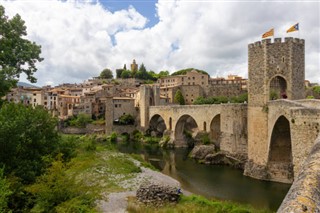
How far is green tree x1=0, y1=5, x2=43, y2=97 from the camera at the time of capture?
473 inches

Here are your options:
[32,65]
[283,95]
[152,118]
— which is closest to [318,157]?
[32,65]

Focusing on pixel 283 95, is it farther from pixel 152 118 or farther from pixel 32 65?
pixel 152 118

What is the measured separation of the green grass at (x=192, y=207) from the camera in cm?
1364

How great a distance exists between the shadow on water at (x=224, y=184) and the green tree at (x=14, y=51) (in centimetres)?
1379

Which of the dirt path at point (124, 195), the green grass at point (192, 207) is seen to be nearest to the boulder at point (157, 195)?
the green grass at point (192, 207)

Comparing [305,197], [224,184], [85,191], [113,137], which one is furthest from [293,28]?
[113,137]

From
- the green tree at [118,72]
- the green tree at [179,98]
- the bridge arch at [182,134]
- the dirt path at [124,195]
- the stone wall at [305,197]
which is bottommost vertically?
the dirt path at [124,195]

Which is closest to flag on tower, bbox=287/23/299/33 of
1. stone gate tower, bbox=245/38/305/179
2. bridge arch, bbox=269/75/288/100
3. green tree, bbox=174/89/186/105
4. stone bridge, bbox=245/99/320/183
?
stone gate tower, bbox=245/38/305/179

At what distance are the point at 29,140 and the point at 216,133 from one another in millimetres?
28315

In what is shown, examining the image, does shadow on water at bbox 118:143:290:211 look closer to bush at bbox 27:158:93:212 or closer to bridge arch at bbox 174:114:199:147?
bush at bbox 27:158:93:212

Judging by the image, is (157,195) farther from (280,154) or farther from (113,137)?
(113,137)

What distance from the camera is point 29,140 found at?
12820mm

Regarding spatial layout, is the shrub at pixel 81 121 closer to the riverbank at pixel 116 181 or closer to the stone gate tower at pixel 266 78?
the riverbank at pixel 116 181

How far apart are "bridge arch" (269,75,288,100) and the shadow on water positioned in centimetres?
713
